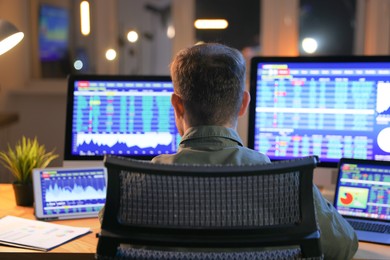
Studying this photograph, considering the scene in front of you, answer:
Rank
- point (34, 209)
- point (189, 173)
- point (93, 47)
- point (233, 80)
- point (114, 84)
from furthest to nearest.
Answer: point (93, 47) → point (114, 84) → point (34, 209) → point (233, 80) → point (189, 173)

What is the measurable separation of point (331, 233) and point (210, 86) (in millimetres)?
428

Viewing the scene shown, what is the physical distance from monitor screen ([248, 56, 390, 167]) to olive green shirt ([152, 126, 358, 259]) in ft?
2.13

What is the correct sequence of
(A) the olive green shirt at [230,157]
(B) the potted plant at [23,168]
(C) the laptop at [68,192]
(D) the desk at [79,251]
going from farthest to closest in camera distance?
(B) the potted plant at [23,168], (C) the laptop at [68,192], (D) the desk at [79,251], (A) the olive green shirt at [230,157]

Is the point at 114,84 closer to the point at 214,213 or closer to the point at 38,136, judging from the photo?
the point at 214,213

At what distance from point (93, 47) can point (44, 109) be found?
64cm

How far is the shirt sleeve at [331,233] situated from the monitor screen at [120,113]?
2.72ft

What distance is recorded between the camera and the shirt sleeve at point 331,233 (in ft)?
3.75

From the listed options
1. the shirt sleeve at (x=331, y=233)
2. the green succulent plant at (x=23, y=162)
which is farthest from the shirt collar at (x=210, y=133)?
the green succulent plant at (x=23, y=162)

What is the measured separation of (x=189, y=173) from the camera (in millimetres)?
806

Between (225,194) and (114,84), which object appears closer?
(225,194)

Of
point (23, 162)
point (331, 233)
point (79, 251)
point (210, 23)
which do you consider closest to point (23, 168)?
point (23, 162)

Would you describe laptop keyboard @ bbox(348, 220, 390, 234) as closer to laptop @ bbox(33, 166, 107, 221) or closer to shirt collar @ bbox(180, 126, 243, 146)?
shirt collar @ bbox(180, 126, 243, 146)

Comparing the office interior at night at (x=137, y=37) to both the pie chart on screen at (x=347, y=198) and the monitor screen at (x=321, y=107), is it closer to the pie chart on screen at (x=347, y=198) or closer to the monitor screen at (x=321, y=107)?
the monitor screen at (x=321, y=107)

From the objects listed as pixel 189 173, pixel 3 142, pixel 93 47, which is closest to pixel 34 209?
pixel 189 173
